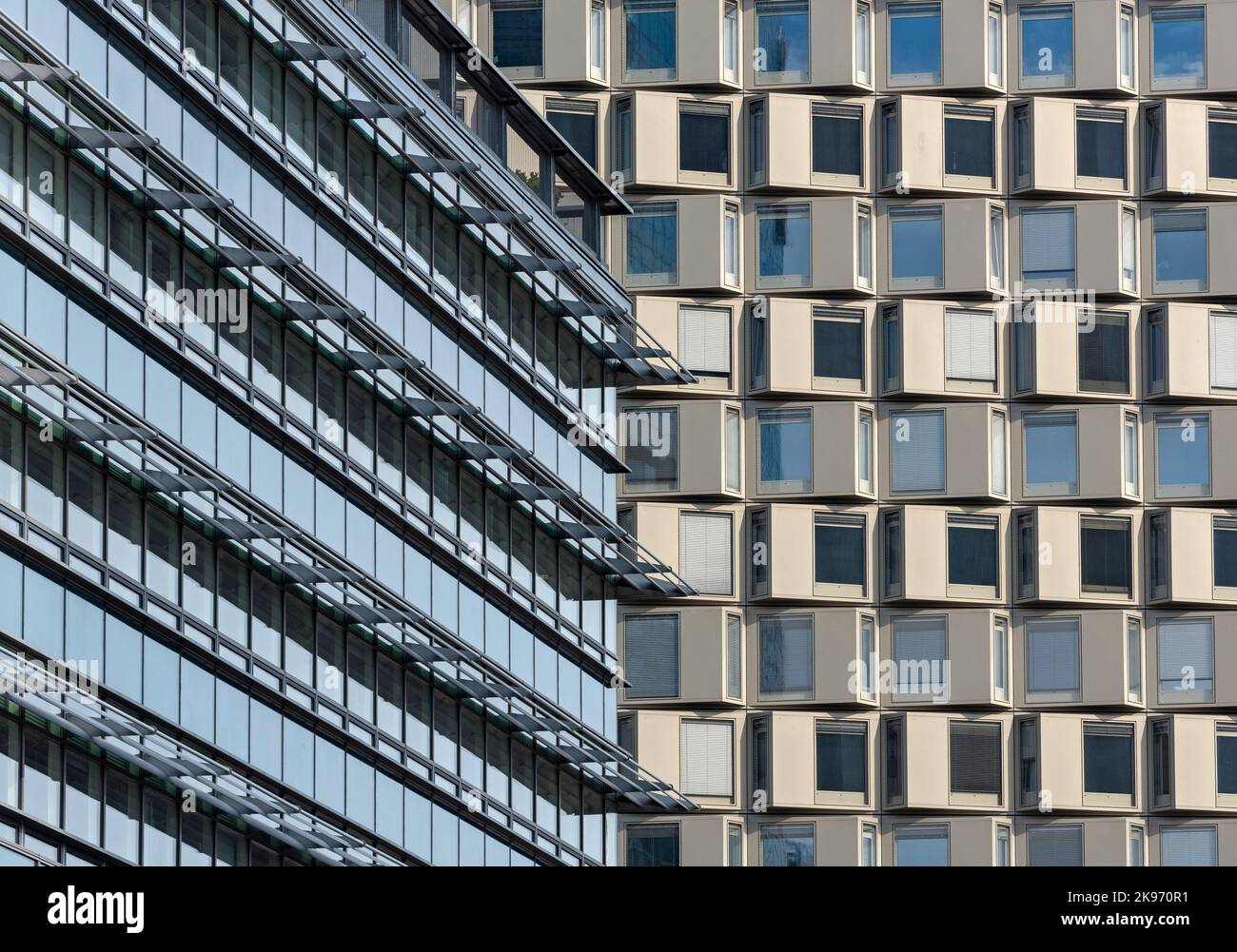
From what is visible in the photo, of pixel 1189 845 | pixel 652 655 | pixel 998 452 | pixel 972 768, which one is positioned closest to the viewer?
pixel 652 655

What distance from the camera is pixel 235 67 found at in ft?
113

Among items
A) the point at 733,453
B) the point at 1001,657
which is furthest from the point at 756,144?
the point at 1001,657

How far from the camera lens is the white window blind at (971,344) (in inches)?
2050

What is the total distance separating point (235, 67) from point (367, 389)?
21.0ft

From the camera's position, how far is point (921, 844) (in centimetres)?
5012

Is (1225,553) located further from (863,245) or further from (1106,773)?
(863,245)

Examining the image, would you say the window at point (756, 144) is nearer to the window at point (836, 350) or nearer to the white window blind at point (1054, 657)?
the window at point (836, 350)

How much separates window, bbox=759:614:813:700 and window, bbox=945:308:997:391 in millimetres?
6366

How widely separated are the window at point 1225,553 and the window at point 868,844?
9.17m

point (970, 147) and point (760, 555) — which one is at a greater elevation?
point (970, 147)

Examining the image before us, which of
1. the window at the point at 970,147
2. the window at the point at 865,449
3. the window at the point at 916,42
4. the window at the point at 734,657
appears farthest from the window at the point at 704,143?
the window at the point at 734,657

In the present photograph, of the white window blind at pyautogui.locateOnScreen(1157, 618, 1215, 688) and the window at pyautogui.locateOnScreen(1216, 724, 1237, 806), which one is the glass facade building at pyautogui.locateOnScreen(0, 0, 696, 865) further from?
the window at pyautogui.locateOnScreen(1216, 724, 1237, 806)

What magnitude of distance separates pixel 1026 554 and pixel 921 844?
21.6 feet

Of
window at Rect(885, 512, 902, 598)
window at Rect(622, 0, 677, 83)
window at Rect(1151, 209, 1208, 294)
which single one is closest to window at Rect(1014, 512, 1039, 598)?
window at Rect(885, 512, 902, 598)
